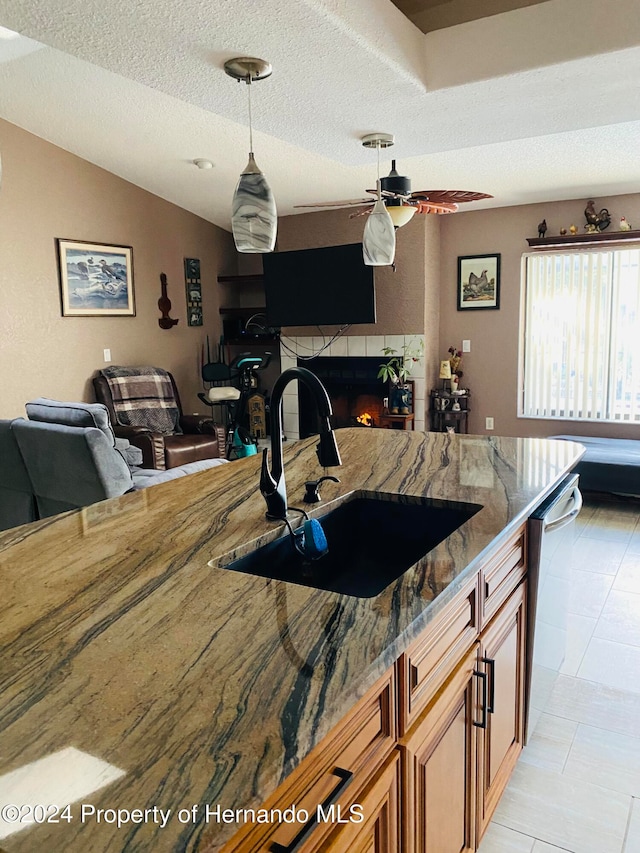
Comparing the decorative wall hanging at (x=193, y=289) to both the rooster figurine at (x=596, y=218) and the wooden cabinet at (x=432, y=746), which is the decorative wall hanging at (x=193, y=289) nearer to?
the rooster figurine at (x=596, y=218)

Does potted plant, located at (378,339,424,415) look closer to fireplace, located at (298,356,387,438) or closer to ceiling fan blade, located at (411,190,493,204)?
fireplace, located at (298,356,387,438)

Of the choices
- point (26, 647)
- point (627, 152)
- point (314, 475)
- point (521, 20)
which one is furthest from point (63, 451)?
point (627, 152)

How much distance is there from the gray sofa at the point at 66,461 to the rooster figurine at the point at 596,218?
397 cm

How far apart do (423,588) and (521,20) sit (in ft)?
5.90

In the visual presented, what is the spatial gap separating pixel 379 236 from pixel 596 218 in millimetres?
3954

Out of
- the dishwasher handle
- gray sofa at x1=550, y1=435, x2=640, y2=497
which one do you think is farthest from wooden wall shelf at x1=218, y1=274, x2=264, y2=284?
the dishwasher handle

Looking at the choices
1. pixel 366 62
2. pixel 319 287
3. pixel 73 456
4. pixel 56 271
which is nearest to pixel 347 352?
pixel 319 287

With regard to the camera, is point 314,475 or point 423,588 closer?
point 423,588

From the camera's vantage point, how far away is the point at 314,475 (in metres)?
2.18

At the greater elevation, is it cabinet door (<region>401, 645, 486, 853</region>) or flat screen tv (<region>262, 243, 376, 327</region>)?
flat screen tv (<region>262, 243, 376, 327</region>)

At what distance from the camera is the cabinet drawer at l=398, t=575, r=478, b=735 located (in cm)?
115

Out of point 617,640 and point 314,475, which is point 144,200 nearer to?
point 314,475

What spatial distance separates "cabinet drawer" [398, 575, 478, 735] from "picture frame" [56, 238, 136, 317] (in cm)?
505

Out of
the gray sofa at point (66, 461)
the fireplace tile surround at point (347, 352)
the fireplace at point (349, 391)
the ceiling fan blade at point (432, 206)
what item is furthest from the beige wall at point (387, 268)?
the gray sofa at point (66, 461)
